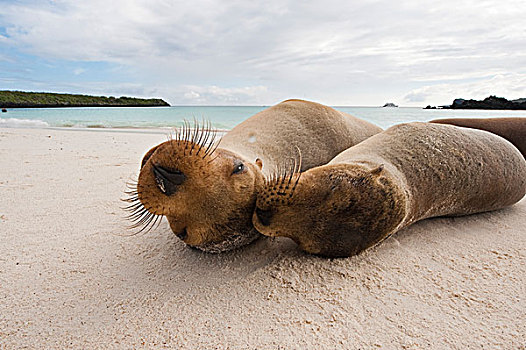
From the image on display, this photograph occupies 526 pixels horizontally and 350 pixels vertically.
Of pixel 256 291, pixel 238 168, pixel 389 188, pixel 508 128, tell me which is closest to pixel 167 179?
pixel 238 168

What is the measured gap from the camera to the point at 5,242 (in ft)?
6.00

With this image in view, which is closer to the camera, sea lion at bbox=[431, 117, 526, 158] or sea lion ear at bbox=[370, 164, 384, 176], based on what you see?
sea lion ear at bbox=[370, 164, 384, 176]

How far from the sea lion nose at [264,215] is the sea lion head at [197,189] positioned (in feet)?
0.16

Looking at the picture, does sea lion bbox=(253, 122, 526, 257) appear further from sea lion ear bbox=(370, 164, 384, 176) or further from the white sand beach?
the white sand beach

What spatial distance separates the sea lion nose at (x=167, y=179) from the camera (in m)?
1.37

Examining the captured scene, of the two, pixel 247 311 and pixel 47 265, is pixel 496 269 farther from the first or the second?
pixel 47 265

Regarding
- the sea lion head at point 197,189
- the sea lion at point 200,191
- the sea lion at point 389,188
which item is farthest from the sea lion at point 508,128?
the sea lion head at point 197,189

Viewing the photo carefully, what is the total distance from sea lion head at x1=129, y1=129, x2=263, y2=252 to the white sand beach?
9.0 inches

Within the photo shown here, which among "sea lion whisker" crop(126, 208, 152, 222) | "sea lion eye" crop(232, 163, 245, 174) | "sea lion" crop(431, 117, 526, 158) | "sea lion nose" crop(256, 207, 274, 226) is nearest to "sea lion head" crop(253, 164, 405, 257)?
"sea lion nose" crop(256, 207, 274, 226)

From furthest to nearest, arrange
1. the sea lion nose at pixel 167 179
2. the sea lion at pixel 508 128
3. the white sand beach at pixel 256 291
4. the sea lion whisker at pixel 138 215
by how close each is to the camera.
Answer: the sea lion at pixel 508 128, the sea lion whisker at pixel 138 215, the sea lion nose at pixel 167 179, the white sand beach at pixel 256 291

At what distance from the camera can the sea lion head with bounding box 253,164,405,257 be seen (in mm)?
1391

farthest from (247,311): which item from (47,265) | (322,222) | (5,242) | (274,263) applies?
(5,242)

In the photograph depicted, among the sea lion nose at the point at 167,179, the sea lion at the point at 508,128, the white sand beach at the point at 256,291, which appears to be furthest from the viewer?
the sea lion at the point at 508,128

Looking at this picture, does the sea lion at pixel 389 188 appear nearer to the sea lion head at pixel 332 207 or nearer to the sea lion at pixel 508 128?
the sea lion head at pixel 332 207
